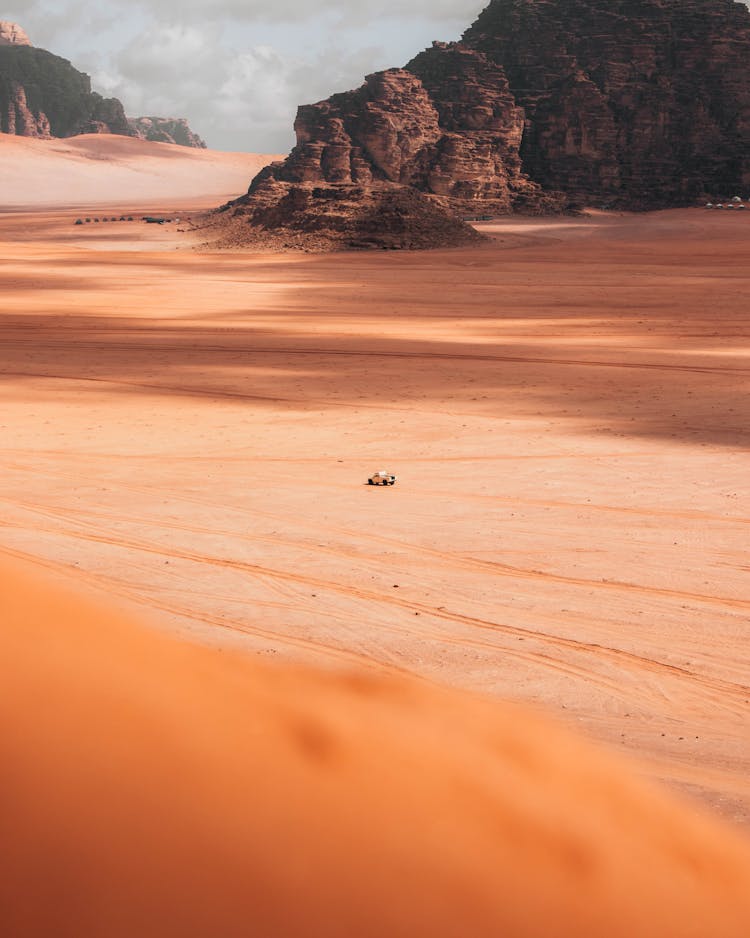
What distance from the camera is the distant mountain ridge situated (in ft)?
477

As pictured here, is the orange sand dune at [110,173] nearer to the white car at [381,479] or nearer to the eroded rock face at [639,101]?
the eroded rock face at [639,101]

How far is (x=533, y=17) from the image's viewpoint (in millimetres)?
78500

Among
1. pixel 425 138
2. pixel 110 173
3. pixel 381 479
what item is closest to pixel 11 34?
pixel 110 173

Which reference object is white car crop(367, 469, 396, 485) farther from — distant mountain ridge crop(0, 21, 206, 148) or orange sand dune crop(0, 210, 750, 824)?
distant mountain ridge crop(0, 21, 206, 148)

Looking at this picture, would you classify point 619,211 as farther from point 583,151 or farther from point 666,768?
point 666,768

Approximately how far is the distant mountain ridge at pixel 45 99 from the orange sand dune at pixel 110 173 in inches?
464

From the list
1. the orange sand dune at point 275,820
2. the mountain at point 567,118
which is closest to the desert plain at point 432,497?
the orange sand dune at point 275,820

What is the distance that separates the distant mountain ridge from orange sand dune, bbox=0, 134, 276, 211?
11798mm

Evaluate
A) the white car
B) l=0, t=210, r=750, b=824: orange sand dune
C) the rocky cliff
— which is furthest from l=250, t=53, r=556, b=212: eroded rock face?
the rocky cliff

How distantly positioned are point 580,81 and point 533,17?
9.57 meters

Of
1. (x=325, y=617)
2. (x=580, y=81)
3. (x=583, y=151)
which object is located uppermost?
(x=580, y=81)

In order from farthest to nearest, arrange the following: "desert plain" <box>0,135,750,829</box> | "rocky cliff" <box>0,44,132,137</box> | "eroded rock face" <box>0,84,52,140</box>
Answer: "rocky cliff" <box>0,44,132,137</box> → "eroded rock face" <box>0,84,52,140</box> → "desert plain" <box>0,135,750,829</box>

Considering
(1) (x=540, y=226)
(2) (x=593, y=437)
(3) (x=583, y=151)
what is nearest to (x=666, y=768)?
(2) (x=593, y=437)

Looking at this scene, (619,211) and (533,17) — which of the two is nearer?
(619,211)
